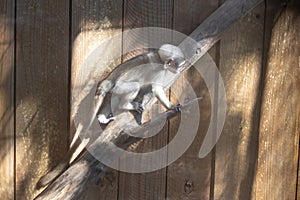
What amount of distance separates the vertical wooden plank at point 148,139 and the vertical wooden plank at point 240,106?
173 millimetres

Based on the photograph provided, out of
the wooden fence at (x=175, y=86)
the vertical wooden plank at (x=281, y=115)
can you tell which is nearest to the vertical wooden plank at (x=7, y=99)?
the wooden fence at (x=175, y=86)

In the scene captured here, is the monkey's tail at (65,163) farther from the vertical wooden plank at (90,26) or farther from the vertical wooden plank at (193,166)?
the vertical wooden plank at (193,166)

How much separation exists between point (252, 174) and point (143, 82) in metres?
0.46

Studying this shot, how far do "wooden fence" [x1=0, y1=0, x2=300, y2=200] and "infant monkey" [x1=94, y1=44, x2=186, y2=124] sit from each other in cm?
11

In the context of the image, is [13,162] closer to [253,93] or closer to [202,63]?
[202,63]

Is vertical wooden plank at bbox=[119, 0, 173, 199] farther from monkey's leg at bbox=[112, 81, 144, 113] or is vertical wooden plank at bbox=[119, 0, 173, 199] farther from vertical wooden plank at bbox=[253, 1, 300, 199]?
vertical wooden plank at bbox=[253, 1, 300, 199]

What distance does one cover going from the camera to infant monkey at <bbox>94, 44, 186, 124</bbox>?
1638 millimetres

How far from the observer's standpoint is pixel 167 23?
68.7 inches

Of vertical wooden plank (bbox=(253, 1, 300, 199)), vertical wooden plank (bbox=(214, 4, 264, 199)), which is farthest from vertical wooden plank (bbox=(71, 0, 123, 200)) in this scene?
vertical wooden plank (bbox=(253, 1, 300, 199))

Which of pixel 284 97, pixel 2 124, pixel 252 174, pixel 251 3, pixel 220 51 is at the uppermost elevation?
pixel 251 3

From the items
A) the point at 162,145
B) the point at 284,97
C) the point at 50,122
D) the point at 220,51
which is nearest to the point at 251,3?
the point at 220,51

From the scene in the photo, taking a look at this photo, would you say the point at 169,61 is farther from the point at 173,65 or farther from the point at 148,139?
the point at 148,139

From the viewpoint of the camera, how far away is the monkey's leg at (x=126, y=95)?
164 centimetres

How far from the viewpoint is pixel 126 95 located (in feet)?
5.38
